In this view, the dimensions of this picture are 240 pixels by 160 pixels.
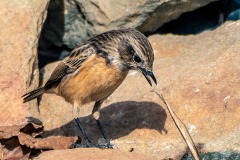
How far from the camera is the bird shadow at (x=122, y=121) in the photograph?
33.1 feet

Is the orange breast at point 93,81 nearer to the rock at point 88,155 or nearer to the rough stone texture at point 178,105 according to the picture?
the rough stone texture at point 178,105

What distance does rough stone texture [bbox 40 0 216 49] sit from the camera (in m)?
11.2

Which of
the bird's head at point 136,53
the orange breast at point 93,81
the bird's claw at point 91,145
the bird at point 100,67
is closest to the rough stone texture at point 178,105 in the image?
the bird's claw at point 91,145

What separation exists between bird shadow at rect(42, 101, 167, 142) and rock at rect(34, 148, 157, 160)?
1437mm

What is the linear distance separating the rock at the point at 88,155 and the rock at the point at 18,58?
37.4 inches

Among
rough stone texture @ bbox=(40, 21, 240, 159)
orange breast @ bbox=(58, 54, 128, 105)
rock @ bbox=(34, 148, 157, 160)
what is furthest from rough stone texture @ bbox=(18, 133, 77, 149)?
rough stone texture @ bbox=(40, 21, 240, 159)

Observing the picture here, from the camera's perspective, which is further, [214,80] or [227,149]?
[214,80]

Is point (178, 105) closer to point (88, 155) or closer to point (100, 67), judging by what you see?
point (100, 67)

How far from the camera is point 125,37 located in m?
9.34

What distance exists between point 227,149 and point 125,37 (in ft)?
6.26

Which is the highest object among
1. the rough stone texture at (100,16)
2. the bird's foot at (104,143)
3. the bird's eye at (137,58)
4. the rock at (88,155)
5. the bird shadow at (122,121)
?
the bird's eye at (137,58)

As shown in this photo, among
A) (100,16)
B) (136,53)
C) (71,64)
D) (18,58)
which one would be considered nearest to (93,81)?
(71,64)

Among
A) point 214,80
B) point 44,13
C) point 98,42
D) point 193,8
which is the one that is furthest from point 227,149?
point 44,13

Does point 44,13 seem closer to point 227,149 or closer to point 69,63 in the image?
point 69,63
